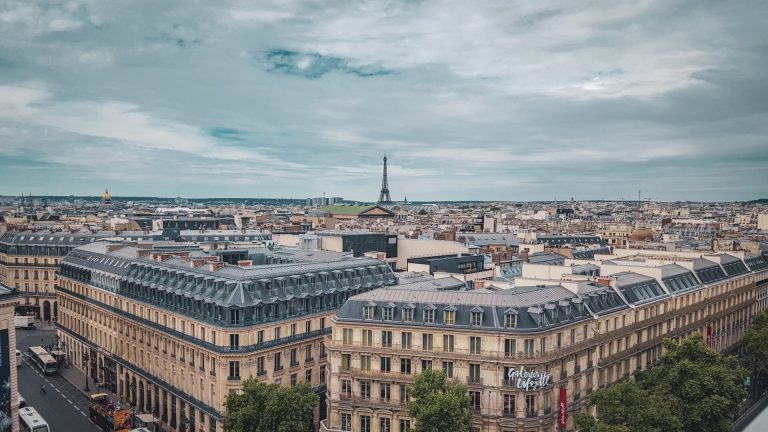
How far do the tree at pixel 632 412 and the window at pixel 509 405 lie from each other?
273 inches

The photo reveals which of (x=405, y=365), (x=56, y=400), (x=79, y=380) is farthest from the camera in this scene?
(x=79, y=380)

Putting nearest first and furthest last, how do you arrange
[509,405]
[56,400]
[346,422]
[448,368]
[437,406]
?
1. [437,406]
2. [509,405]
3. [448,368]
4. [346,422]
5. [56,400]

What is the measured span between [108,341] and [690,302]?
9413 cm

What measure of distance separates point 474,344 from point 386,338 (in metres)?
10.1

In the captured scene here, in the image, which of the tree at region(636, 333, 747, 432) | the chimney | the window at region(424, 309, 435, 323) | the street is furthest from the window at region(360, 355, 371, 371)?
the street

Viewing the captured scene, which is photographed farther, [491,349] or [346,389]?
[346,389]

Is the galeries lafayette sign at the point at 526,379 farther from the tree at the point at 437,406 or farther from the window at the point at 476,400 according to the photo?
the tree at the point at 437,406

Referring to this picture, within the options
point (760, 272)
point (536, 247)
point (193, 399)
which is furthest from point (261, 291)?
point (760, 272)

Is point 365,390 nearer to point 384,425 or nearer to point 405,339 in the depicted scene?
point 384,425

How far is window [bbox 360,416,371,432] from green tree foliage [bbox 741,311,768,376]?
A: 2589 inches

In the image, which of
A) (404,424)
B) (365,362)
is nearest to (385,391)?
(365,362)

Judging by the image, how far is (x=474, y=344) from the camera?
67312 mm

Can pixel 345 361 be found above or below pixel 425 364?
below

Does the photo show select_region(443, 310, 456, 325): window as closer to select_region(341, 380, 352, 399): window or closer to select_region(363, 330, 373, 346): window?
select_region(363, 330, 373, 346): window
